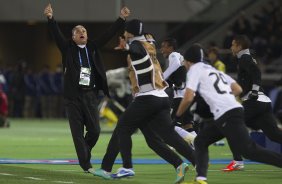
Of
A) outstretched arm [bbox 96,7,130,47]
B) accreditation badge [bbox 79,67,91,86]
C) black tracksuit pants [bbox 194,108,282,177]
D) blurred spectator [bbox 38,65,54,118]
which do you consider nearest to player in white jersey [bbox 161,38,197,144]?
outstretched arm [bbox 96,7,130,47]

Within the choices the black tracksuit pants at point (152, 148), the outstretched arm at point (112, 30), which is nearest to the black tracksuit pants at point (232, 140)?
the black tracksuit pants at point (152, 148)

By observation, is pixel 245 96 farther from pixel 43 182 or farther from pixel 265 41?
pixel 265 41

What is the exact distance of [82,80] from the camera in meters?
15.3

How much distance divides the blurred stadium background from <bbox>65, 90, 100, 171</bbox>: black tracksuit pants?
384 inches

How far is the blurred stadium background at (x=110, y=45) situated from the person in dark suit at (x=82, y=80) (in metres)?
9.78

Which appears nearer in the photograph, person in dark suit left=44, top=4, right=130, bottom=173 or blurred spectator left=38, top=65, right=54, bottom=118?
person in dark suit left=44, top=4, right=130, bottom=173

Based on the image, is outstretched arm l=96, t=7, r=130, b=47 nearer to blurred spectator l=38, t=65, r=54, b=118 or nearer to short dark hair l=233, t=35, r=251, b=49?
short dark hair l=233, t=35, r=251, b=49

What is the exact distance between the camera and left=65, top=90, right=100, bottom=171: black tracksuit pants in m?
15.1

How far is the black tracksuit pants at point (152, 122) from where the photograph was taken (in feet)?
45.5

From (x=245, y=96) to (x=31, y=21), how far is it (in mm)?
28363

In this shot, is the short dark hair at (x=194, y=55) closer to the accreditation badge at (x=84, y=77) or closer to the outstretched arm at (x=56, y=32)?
the accreditation badge at (x=84, y=77)

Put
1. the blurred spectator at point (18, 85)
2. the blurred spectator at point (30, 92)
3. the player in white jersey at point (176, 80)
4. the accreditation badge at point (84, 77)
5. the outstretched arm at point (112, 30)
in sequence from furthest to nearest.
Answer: the blurred spectator at point (30, 92)
the blurred spectator at point (18, 85)
the player in white jersey at point (176, 80)
the outstretched arm at point (112, 30)
the accreditation badge at point (84, 77)

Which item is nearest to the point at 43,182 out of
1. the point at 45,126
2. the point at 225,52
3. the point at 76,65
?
the point at 76,65

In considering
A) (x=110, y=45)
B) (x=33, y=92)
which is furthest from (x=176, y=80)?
(x=110, y=45)
